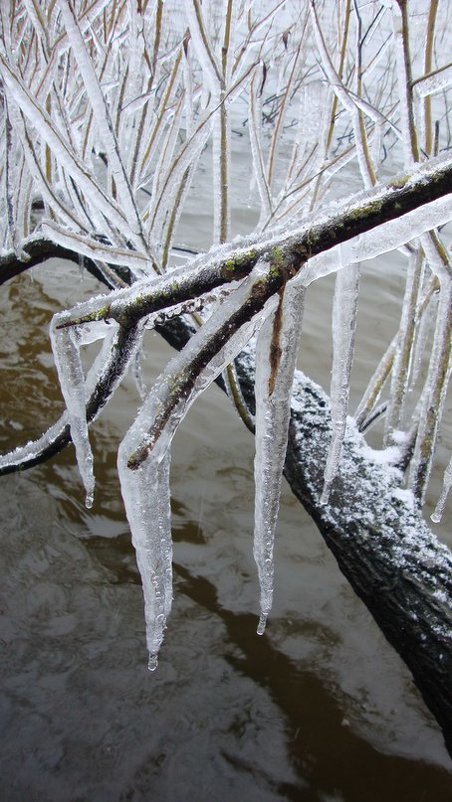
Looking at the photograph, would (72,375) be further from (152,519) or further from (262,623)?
(262,623)

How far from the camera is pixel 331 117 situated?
176 centimetres

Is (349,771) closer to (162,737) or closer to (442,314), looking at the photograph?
(162,737)

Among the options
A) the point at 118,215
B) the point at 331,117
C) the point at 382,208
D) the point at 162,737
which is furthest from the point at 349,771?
the point at 331,117

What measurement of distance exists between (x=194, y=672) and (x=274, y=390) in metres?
1.58

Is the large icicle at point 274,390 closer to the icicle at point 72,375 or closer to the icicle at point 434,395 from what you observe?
the icicle at point 72,375

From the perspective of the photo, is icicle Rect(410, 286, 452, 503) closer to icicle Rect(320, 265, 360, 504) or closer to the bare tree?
the bare tree

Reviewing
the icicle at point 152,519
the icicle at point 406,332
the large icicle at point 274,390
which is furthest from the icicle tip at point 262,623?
the icicle at point 406,332

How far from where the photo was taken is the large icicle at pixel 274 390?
70 cm

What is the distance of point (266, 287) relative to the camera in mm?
637

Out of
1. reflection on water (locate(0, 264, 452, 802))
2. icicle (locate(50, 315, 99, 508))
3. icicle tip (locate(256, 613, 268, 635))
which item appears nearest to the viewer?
icicle (locate(50, 315, 99, 508))

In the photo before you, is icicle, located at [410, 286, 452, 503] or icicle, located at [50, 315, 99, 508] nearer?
icicle, located at [50, 315, 99, 508]

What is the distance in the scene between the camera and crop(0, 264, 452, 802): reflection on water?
1672 mm

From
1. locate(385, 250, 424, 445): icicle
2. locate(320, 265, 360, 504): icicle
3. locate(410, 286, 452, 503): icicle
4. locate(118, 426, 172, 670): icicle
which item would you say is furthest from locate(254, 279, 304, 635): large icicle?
locate(385, 250, 424, 445): icicle

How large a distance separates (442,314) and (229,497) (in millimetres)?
1560
